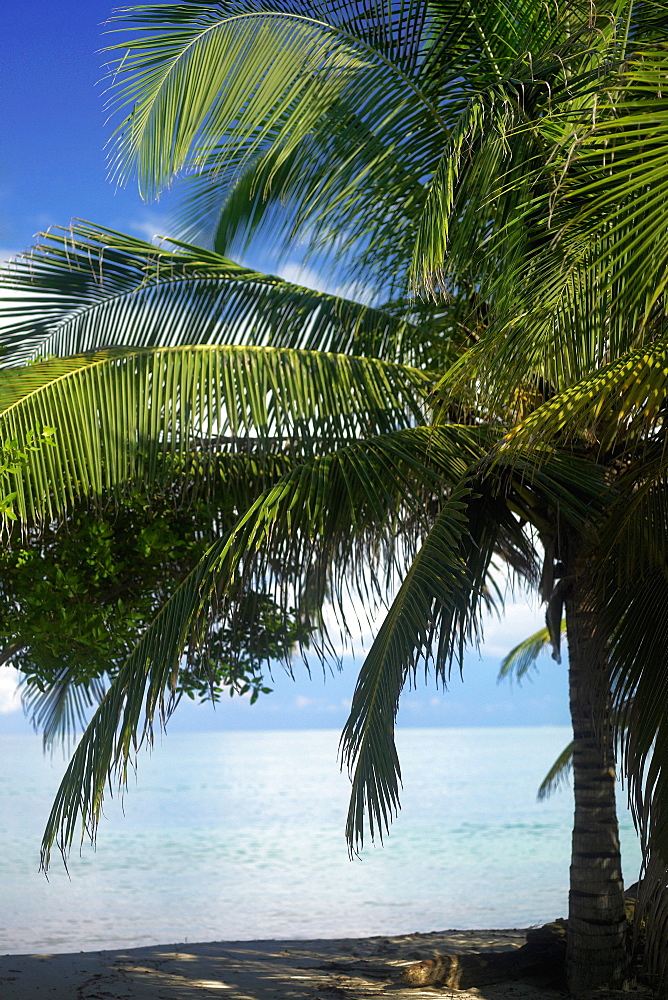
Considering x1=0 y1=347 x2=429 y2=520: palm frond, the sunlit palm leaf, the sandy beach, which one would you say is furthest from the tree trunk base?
x1=0 y1=347 x2=429 y2=520: palm frond

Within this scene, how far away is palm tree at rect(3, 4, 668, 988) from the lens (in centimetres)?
418

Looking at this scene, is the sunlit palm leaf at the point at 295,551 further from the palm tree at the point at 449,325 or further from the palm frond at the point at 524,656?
the palm frond at the point at 524,656

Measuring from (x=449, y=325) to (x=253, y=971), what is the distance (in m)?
4.32

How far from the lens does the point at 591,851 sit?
584 centimetres

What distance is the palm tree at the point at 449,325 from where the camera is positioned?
418cm

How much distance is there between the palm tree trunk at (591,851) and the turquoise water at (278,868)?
4.44 meters

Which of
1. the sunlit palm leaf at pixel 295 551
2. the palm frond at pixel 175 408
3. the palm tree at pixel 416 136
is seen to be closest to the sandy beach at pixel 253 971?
the sunlit palm leaf at pixel 295 551

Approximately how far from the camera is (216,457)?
231 inches

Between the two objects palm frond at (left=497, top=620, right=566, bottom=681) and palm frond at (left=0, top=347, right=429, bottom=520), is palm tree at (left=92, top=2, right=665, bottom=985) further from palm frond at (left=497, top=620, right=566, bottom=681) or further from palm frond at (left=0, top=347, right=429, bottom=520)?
palm frond at (left=497, top=620, right=566, bottom=681)

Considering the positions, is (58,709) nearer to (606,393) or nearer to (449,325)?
(449,325)

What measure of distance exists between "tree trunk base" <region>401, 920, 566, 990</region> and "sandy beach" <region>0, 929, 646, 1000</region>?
0.24ft

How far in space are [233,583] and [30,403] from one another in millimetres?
1390

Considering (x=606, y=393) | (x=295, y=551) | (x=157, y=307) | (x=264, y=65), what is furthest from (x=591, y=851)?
(x=264, y=65)

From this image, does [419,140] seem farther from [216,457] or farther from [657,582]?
Answer: [657,582]
